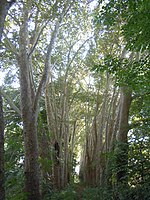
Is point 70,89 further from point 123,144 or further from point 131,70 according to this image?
point 131,70

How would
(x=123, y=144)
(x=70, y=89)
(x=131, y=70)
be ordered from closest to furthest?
(x=131, y=70) < (x=123, y=144) < (x=70, y=89)

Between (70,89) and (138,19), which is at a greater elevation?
(70,89)

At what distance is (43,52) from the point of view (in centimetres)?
1011

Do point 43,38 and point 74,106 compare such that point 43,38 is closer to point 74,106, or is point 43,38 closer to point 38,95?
point 38,95

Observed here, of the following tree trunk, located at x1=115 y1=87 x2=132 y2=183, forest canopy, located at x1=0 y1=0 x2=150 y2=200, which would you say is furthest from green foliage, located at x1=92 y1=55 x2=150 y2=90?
tree trunk, located at x1=115 y1=87 x2=132 y2=183

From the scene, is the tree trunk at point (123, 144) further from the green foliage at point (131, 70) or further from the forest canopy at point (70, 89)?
the green foliage at point (131, 70)

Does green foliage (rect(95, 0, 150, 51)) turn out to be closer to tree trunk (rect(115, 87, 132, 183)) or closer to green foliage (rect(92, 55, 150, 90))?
green foliage (rect(92, 55, 150, 90))

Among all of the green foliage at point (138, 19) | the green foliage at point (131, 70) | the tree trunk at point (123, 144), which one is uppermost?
the green foliage at point (138, 19)

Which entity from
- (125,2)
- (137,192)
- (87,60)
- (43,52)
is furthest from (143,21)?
(87,60)

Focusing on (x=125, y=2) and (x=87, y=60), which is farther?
(x=87, y=60)

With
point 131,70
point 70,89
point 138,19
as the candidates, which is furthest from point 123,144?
point 70,89

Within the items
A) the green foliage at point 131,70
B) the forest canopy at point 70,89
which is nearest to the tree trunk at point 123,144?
the forest canopy at point 70,89

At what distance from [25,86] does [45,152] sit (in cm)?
418

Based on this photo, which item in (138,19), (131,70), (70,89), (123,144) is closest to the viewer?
(138,19)
